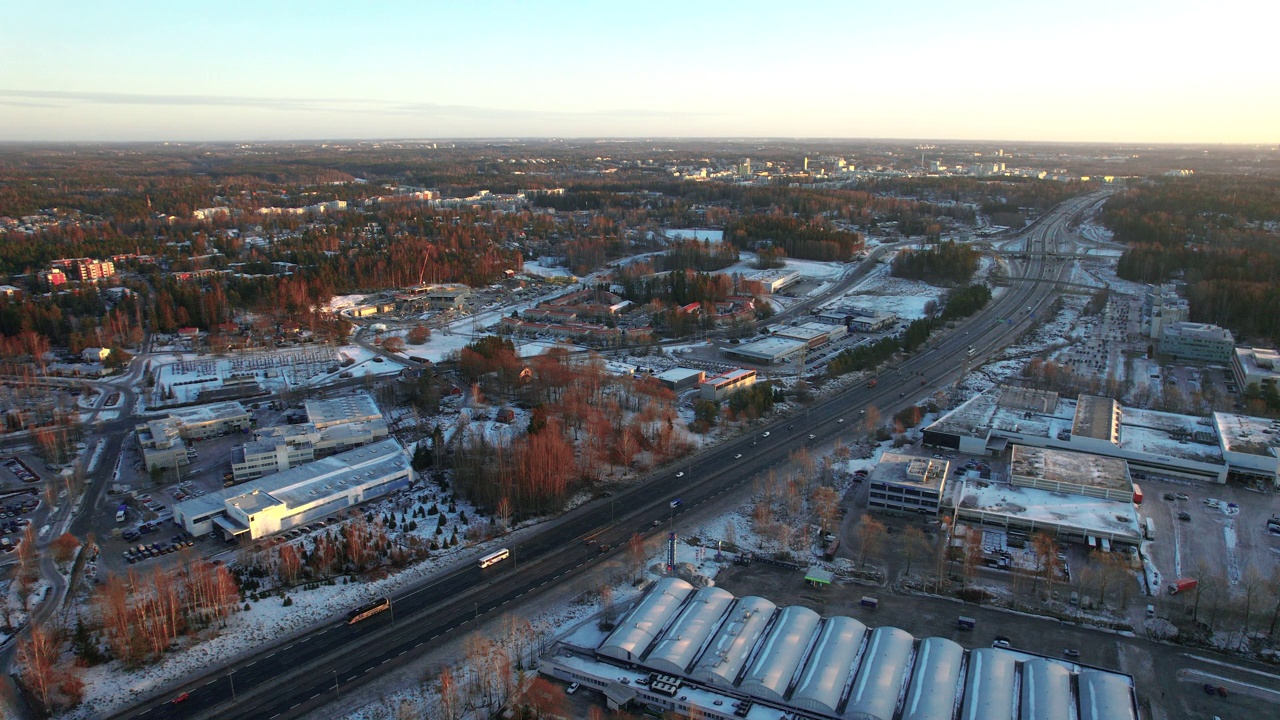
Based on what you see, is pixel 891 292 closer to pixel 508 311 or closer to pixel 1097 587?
pixel 508 311

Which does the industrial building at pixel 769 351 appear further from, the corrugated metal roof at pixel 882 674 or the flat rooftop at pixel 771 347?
the corrugated metal roof at pixel 882 674

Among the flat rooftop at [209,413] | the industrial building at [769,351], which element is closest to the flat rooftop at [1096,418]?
the industrial building at [769,351]

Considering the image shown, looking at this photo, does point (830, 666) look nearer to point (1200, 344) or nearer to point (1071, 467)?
point (1071, 467)

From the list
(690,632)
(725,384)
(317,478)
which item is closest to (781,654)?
(690,632)

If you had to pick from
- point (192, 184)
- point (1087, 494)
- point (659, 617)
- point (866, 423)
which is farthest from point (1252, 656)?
point (192, 184)

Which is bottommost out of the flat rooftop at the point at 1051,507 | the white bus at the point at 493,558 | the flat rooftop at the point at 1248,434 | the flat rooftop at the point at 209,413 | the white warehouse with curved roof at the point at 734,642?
the white bus at the point at 493,558

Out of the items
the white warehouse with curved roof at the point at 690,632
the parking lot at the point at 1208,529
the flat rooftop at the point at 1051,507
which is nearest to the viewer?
the white warehouse with curved roof at the point at 690,632

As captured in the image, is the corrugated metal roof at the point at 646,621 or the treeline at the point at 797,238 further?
the treeline at the point at 797,238
